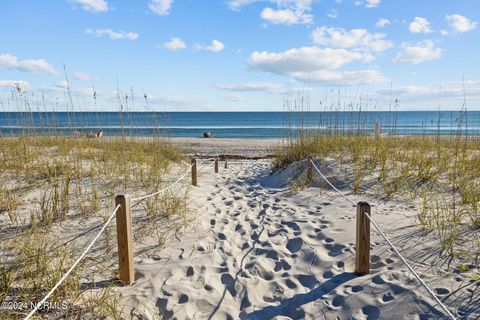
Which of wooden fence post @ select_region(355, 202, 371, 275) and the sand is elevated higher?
wooden fence post @ select_region(355, 202, 371, 275)

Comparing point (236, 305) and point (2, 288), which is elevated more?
point (2, 288)

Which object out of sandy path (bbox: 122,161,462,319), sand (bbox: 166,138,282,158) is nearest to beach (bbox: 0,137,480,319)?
sandy path (bbox: 122,161,462,319)

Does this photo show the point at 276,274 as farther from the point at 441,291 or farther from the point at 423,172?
the point at 423,172

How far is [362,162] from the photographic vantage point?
527 centimetres

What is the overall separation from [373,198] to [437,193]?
2.22 feet

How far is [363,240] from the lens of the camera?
2.38 m

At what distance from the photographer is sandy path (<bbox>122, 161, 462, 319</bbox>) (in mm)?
2131

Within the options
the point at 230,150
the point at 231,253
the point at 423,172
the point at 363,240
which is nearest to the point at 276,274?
the point at 231,253

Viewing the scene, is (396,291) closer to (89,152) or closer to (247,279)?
(247,279)

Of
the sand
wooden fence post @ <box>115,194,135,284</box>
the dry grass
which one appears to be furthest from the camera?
the sand

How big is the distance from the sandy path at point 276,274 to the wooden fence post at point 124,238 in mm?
110

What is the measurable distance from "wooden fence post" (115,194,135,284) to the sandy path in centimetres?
11

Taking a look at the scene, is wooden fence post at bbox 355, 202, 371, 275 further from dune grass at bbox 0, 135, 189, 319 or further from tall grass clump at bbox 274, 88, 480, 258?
dune grass at bbox 0, 135, 189, 319

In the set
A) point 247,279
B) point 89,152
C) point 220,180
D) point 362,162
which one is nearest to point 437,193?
point 362,162
